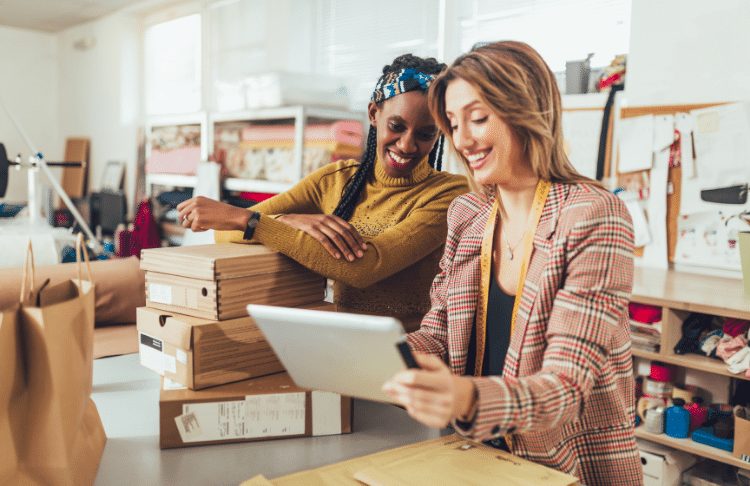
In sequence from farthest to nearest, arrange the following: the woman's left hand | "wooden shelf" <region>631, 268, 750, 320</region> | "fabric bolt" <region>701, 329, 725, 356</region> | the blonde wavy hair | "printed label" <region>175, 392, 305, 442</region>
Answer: "fabric bolt" <region>701, 329, 725, 356</region> < "wooden shelf" <region>631, 268, 750, 320</region> < "printed label" <region>175, 392, 305, 442</region> < the blonde wavy hair < the woman's left hand

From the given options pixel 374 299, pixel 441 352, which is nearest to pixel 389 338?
pixel 441 352

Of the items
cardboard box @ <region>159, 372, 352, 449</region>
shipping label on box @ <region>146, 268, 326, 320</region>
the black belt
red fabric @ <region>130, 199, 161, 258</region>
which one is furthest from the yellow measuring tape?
red fabric @ <region>130, 199, 161, 258</region>

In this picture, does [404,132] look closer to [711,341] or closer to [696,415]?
[711,341]

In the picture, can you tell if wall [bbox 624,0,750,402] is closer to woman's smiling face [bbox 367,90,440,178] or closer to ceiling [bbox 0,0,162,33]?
woman's smiling face [bbox 367,90,440,178]

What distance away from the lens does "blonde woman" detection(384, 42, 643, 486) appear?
2.66 ft

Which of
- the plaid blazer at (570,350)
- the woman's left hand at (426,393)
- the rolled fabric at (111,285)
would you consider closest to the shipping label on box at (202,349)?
the plaid blazer at (570,350)

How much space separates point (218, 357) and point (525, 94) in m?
0.70

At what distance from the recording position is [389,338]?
67 centimetres

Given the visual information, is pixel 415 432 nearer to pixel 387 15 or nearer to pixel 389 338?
pixel 389 338

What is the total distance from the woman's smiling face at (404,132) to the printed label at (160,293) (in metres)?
0.64

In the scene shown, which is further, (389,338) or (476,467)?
(476,467)

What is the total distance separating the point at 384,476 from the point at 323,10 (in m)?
3.51

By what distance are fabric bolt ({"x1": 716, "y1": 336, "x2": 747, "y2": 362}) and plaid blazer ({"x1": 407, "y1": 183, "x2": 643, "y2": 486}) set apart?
3.51 ft

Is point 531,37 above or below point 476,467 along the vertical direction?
above
